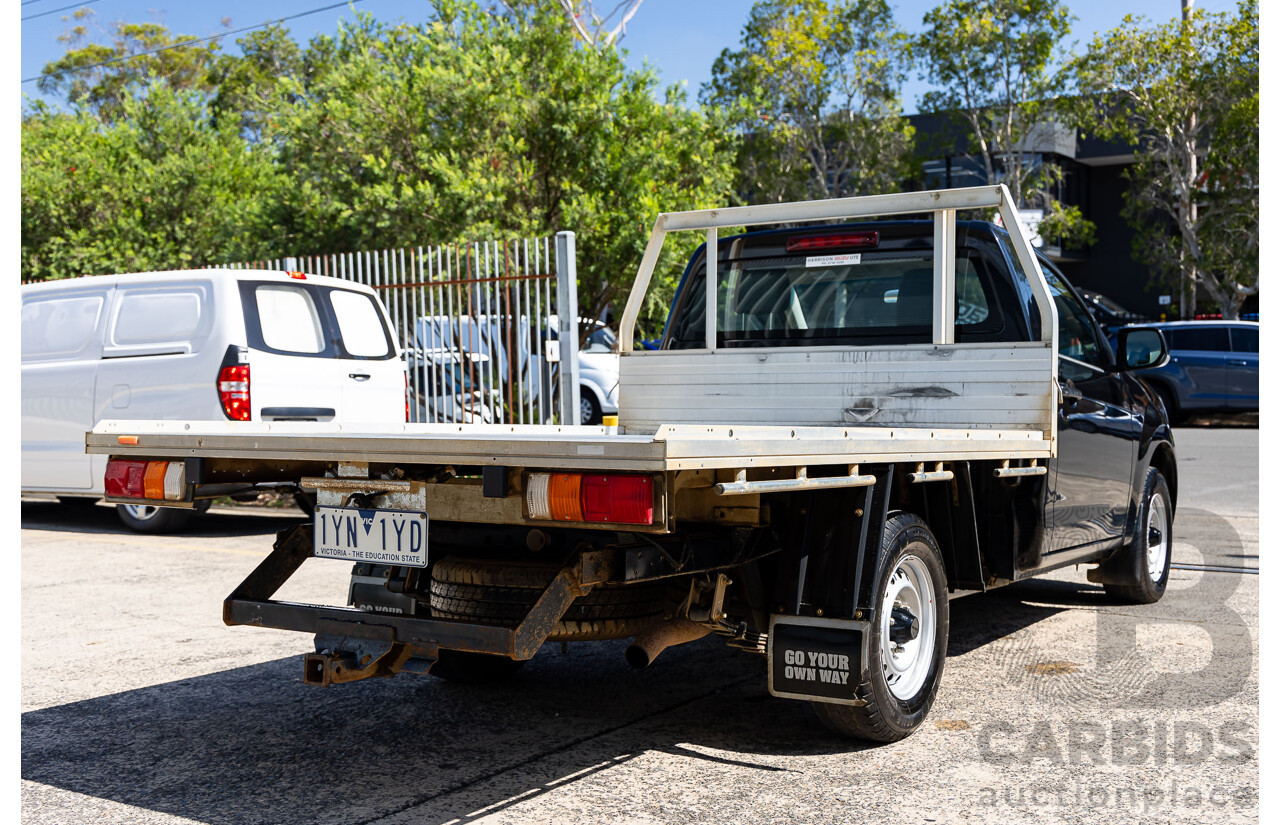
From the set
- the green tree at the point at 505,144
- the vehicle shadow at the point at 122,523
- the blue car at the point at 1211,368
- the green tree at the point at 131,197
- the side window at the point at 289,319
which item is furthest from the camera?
the green tree at the point at 131,197

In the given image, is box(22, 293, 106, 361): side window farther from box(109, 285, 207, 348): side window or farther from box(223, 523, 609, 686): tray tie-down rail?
box(223, 523, 609, 686): tray tie-down rail

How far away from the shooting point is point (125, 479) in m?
4.20

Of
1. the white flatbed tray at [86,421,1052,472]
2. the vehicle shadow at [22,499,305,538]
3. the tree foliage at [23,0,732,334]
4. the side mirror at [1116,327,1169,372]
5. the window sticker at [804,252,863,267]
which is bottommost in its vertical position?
the vehicle shadow at [22,499,305,538]

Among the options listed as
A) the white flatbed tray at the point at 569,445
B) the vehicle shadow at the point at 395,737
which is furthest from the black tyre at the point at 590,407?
the white flatbed tray at the point at 569,445

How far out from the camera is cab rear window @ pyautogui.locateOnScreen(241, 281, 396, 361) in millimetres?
8961

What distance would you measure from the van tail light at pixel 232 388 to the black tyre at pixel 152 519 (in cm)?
142

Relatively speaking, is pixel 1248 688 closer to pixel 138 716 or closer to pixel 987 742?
pixel 987 742

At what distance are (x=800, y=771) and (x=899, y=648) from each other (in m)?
0.64

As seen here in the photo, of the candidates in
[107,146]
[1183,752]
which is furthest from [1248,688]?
[107,146]

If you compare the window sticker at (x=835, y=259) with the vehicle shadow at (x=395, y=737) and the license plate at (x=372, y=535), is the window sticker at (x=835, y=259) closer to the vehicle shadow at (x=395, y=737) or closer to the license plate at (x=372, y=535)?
the vehicle shadow at (x=395, y=737)

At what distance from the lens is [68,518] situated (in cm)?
1099

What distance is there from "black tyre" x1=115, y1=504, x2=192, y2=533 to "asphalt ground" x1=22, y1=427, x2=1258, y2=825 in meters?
2.89

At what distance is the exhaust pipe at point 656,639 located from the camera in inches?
158

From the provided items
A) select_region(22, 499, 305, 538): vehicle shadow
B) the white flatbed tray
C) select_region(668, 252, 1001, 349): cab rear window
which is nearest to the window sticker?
select_region(668, 252, 1001, 349): cab rear window
